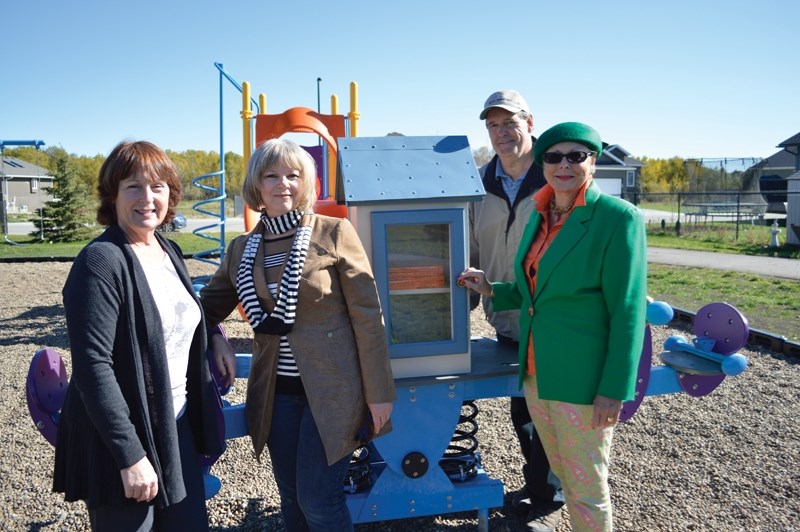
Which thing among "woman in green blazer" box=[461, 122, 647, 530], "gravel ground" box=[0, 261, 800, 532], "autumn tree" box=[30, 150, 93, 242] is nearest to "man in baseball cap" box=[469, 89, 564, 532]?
"gravel ground" box=[0, 261, 800, 532]

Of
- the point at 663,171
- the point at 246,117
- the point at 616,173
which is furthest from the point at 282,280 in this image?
the point at 663,171

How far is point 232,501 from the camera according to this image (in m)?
3.38

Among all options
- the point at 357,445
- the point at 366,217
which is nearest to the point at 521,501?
the point at 357,445

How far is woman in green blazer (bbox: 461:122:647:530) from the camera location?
2084 mm

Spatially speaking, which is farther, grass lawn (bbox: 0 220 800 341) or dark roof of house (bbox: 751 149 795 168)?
dark roof of house (bbox: 751 149 795 168)

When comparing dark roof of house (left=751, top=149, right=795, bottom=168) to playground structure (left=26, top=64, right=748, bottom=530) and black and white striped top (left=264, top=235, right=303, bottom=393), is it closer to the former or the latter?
playground structure (left=26, top=64, right=748, bottom=530)

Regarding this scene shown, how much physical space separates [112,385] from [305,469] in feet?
2.22

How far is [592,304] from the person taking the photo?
2.16m

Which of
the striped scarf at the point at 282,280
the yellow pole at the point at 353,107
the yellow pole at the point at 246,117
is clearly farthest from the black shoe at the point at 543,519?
the yellow pole at the point at 353,107

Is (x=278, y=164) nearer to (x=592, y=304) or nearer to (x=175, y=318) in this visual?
(x=175, y=318)

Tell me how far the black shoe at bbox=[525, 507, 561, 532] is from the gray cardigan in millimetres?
1788

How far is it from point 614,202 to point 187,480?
1708mm

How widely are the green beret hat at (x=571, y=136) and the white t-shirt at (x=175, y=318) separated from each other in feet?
4.42

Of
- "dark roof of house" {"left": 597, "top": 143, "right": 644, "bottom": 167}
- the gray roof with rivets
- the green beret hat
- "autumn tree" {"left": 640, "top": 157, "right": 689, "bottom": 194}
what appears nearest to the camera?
the green beret hat
